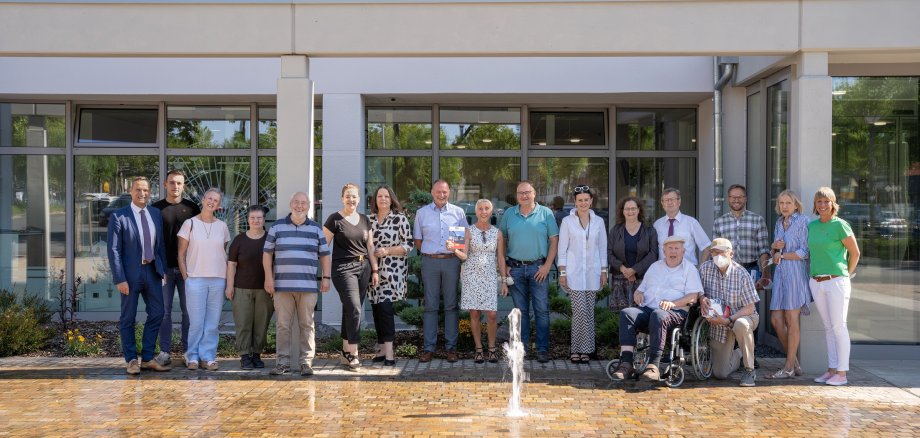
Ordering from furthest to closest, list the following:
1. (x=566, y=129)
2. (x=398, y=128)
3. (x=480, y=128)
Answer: (x=566, y=129) < (x=480, y=128) < (x=398, y=128)

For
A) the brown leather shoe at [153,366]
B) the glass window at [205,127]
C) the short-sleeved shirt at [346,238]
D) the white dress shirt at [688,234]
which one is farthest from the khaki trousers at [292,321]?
the glass window at [205,127]

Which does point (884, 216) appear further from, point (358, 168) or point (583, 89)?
point (358, 168)

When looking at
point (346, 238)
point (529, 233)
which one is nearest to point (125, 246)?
point (346, 238)

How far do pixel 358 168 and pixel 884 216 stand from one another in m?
6.21

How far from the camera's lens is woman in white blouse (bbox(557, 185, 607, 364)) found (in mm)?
8711

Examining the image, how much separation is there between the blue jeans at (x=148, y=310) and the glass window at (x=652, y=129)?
6.80 m

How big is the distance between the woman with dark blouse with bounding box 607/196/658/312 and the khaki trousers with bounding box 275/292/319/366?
2981 millimetres

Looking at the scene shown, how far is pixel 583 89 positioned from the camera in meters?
11.2

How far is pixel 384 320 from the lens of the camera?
8633mm

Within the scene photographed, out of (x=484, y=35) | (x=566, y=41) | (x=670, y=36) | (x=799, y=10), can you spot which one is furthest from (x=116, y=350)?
(x=799, y=10)

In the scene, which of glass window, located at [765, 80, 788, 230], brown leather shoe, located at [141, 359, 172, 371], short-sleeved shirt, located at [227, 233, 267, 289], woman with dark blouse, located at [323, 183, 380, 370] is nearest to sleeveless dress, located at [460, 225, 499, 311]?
woman with dark blouse, located at [323, 183, 380, 370]

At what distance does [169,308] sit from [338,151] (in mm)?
3469

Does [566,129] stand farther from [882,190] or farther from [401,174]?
[882,190]

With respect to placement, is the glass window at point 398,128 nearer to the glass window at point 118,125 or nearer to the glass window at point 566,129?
the glass window at point 566,129
